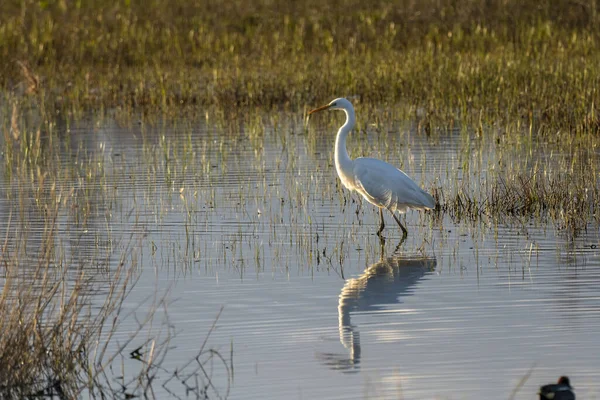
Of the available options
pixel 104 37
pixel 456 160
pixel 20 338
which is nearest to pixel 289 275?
pixel 20 338

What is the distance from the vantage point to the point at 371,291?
755cm

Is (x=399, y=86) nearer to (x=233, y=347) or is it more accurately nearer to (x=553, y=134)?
(x=553, y=134)

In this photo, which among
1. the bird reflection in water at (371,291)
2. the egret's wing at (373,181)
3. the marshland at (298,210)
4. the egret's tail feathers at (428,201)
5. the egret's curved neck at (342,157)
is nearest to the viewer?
the marshland at (298,210)

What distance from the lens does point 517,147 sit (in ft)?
42.6

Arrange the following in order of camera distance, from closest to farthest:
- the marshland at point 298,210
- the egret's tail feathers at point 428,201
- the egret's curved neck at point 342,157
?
the marshland at point 298,210 → the egret's tail feathers at point 428,201 → the egret's curved neck at point 342,157

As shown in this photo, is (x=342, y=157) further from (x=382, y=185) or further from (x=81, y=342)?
(x=81, y=342)

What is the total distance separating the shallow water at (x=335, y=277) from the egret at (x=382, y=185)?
0.22 meters

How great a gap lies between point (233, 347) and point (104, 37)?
17049 mm

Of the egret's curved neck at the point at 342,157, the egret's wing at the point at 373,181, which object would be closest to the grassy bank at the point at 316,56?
the egret's curved neck at the point at 342,157

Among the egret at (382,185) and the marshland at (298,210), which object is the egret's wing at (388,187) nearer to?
the egret at (382,185)

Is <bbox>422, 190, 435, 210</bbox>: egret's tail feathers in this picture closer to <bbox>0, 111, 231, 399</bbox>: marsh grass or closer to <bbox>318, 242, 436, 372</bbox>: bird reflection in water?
<bbox>318, 242, 436, 372</bbox>: bird reflection in water

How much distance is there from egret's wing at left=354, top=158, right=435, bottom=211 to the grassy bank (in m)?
4.80

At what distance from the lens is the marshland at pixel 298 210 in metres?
5.70

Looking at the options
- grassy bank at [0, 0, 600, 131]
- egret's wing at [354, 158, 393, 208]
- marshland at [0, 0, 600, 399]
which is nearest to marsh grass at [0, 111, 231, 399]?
marshland at [0, 0, 600, 399]
